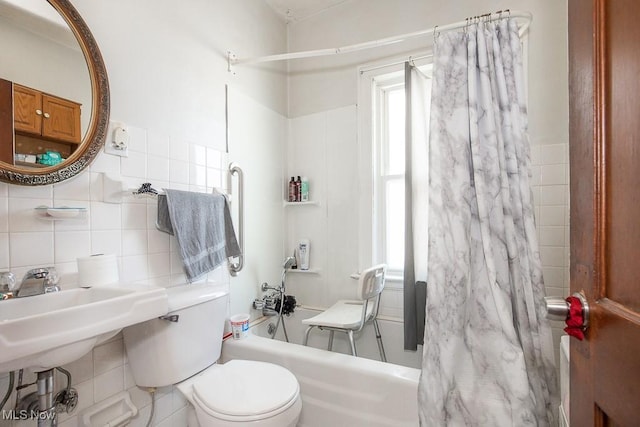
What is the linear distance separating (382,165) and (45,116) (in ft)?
5.99

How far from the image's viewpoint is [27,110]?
973 millimetres

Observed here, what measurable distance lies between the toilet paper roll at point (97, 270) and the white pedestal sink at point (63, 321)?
31 mm

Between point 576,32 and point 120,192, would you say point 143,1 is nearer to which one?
point 120,192

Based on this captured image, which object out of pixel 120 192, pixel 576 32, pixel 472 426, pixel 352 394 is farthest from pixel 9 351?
pixel 472 426

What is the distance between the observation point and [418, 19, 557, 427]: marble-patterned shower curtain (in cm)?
111

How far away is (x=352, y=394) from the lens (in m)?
1.31

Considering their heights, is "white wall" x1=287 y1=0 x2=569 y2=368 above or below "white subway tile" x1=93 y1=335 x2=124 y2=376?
above

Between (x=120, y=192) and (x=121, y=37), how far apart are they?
0.67 m

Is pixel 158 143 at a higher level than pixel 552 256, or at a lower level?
higher

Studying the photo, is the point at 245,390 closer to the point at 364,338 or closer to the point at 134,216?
the point at 134,216

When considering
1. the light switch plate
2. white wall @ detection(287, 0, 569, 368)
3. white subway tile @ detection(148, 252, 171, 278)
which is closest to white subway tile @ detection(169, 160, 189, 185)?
the light switch plate

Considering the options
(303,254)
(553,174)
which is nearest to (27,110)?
(303,254)

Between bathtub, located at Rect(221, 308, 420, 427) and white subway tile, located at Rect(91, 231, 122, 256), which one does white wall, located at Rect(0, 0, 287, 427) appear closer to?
white subway tile, located at Rect(91, 231, 122, 256)

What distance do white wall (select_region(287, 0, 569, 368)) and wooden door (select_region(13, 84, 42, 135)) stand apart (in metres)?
1.59
